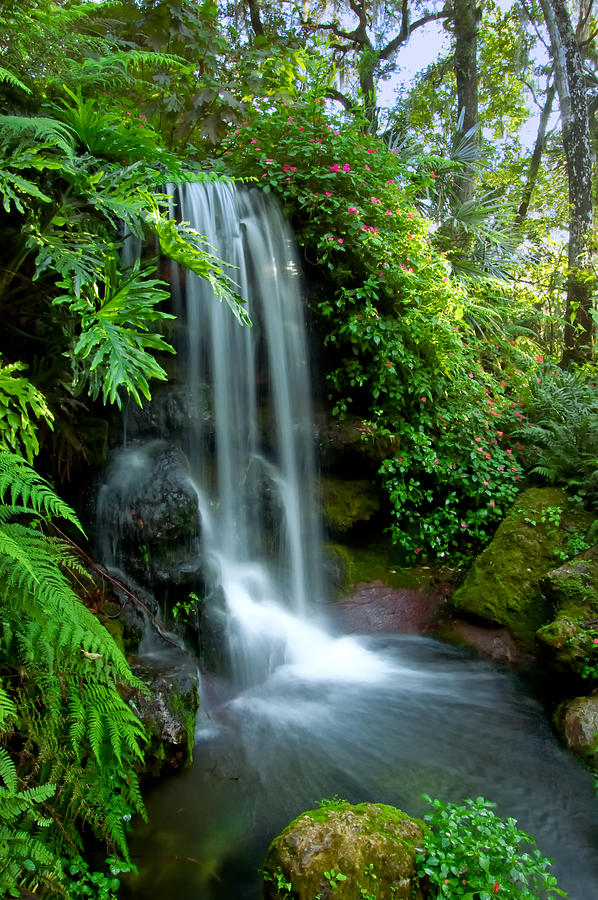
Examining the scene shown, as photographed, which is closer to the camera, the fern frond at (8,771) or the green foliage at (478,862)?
the fern frond at (8,771)

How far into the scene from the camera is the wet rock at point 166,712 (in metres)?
3.04

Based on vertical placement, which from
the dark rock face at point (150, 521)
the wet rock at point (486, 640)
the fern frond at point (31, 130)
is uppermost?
the fern frond at point (31, 130)

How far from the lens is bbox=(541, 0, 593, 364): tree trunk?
283 inches

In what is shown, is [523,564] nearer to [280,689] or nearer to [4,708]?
[280,689]

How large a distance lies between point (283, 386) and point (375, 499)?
1527 millimetres

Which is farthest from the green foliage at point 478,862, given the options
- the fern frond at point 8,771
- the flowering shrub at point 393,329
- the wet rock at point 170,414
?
the wet rock at point 170,414

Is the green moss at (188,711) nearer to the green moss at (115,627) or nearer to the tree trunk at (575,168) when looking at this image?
the green moss at (115,627)

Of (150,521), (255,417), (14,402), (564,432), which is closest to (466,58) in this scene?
(564,432)

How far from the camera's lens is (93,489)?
435cm

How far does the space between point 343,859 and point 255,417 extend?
397 cm

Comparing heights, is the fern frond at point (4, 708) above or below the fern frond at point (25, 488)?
below

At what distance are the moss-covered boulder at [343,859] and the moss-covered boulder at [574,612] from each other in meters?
1.93

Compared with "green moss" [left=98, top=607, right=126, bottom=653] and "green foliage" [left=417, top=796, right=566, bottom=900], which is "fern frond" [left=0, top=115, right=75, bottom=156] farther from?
"green foliage" [left=417, top=796, right=566, bottom=900]

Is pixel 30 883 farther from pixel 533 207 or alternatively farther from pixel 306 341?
pixel 533 207
